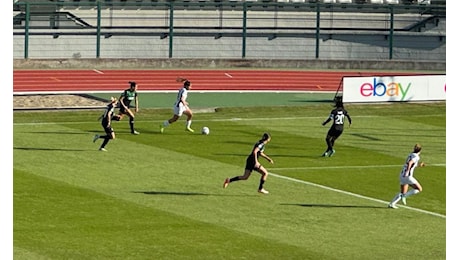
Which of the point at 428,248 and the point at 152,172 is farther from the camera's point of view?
the point at 152,172

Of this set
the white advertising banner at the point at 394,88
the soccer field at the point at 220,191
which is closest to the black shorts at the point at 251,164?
the soccer field at the point at 220,191

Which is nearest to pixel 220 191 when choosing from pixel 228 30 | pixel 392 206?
pixel 392 206

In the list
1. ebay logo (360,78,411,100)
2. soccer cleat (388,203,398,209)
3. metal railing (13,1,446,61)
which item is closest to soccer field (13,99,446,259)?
soccer cleat (388,203,398,209)

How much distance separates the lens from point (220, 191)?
1097 inches

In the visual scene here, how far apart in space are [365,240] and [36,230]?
6.81 m

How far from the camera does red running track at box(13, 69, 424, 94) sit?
52906 mm

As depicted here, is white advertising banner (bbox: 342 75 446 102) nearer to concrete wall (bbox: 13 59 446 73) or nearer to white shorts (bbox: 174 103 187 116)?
white shorts (bbox: 174 103 187 116)

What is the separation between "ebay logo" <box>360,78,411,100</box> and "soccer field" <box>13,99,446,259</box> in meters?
3.50

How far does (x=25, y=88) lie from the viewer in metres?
51.7

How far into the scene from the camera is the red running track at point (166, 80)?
2083 inches

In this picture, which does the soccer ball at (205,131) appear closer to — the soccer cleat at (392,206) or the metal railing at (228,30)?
the soccer cleat at (392,206)

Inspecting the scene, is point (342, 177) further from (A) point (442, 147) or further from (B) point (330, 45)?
(B) point (330, 45)
